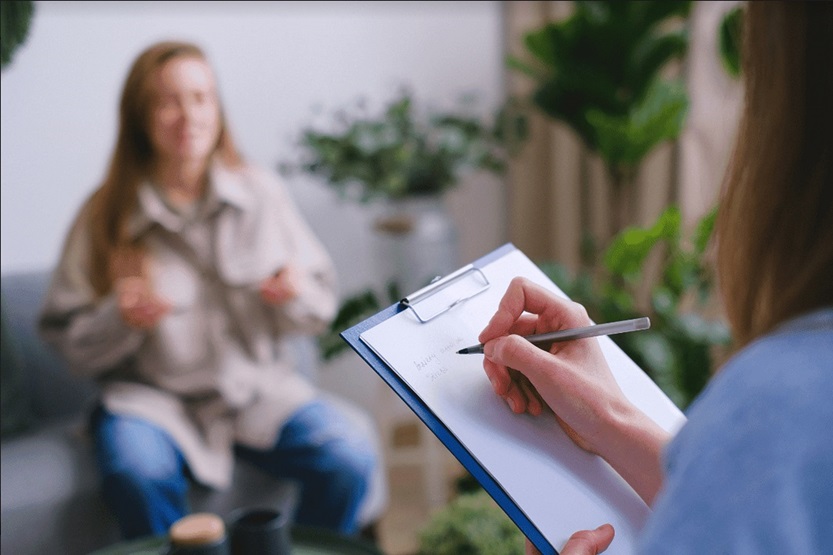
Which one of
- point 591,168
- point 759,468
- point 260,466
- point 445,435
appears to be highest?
point 759,468

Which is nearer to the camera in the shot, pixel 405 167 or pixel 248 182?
pixel 248 182

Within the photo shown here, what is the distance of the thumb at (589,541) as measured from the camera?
56cm

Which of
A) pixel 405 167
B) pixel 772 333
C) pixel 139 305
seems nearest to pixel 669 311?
pixel 405 167

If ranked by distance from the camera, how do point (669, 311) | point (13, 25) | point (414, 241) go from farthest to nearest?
point (414, 241) < point (669, 311) < point (13, 25)

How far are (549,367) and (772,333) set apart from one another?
22 centimetres

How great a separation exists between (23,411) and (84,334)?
449 millimetres

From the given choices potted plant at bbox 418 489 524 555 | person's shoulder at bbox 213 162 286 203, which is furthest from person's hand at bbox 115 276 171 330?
potted plant at bbox 418 489 524 555

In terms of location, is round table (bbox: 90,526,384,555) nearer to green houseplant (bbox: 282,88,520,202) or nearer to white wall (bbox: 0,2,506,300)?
white wall (bbox: 0,2,506,300)

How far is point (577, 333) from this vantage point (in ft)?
2.00

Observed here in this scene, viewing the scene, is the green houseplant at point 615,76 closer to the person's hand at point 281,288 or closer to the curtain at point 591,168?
the curtain at point 591,168

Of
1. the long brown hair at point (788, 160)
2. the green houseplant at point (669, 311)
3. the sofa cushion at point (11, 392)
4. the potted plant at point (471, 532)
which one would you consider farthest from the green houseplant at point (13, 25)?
the green houseplant at point (669, 311)

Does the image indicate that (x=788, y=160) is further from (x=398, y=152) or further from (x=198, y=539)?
(x=398, y=152)

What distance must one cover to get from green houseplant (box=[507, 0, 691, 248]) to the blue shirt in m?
1.59

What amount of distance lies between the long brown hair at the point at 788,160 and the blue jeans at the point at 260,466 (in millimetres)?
1232
